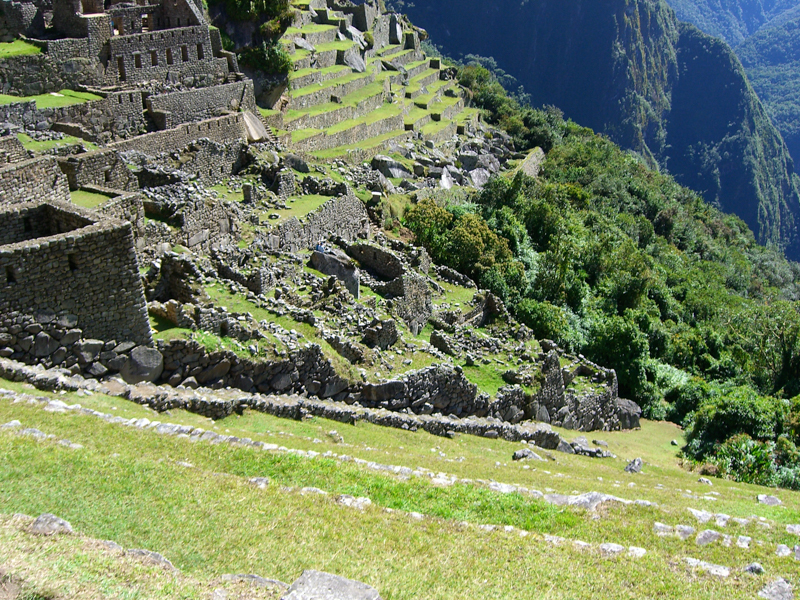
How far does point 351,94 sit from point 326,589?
5519cm

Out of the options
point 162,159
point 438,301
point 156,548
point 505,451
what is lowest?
point 505,451

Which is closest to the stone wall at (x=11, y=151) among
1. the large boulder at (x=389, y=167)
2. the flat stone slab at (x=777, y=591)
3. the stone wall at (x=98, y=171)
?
the stone wall at (x=98, y=171)

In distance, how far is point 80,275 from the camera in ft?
49.2

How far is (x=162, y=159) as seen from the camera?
28.5 metres

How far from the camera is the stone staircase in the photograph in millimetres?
50062

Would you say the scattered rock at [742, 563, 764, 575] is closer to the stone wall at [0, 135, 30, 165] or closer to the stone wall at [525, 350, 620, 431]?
the stone wall at [525, 350, 620, 431]

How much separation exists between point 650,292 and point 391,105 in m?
27.8

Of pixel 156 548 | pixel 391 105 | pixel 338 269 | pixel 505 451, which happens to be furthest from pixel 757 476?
pixel 391 105

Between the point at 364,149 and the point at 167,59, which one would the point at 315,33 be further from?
the point at 167,59

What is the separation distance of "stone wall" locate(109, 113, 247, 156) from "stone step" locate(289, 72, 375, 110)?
1701 cm

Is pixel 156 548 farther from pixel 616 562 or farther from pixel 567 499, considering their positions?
pixel 567 499

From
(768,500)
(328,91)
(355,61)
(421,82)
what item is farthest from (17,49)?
(421,82)

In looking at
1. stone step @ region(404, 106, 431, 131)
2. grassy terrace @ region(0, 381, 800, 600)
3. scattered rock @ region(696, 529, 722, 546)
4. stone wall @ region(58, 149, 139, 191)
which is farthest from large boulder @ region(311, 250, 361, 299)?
stone step @ region(404, 106, 431, 131)

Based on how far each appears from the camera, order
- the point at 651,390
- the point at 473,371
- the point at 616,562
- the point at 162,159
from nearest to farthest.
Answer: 1. the point at 616,562
2. the point at 473,371
3. the point at 162,159
4. the point at 651,390
